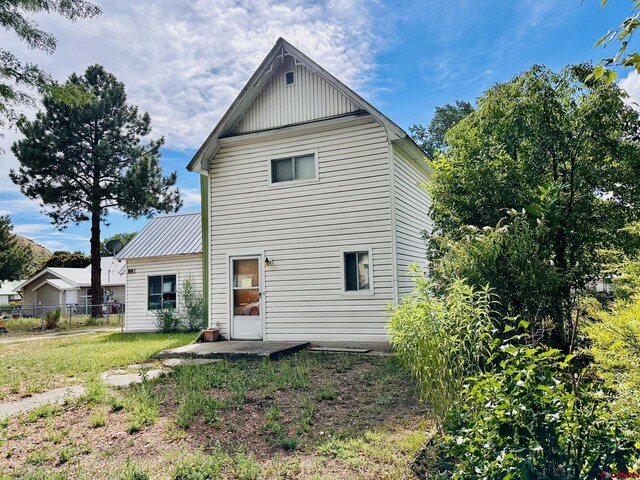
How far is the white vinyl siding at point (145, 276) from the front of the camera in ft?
50.9

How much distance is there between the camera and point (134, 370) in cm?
754

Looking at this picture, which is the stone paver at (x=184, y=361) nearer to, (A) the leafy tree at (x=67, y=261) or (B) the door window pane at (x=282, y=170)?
(B) the door window pane at (x=282, y=170)

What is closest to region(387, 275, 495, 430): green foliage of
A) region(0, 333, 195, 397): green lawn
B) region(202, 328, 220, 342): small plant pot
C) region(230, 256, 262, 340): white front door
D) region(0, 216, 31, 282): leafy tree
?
region(0, 333, 195, 397): green lawn

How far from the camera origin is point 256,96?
1035 cm

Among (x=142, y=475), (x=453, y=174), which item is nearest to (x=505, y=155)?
(x=453, y=174)

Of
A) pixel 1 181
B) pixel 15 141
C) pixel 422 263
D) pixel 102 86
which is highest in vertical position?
pixel 102 86

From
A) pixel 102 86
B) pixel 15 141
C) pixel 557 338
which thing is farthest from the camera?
pixel 102 86

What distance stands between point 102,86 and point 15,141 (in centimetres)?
538

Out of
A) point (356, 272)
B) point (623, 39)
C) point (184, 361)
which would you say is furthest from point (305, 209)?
point (623, 39)

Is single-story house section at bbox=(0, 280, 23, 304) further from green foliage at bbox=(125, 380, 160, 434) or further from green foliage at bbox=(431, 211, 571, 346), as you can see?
green foliage at bbox=(431, 211, 571, 346)

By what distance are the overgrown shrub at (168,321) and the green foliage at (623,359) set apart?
14.5 meters

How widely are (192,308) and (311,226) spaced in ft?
24.6

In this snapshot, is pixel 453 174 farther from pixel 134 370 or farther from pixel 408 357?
pixel 134 370

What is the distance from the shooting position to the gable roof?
888 cm
